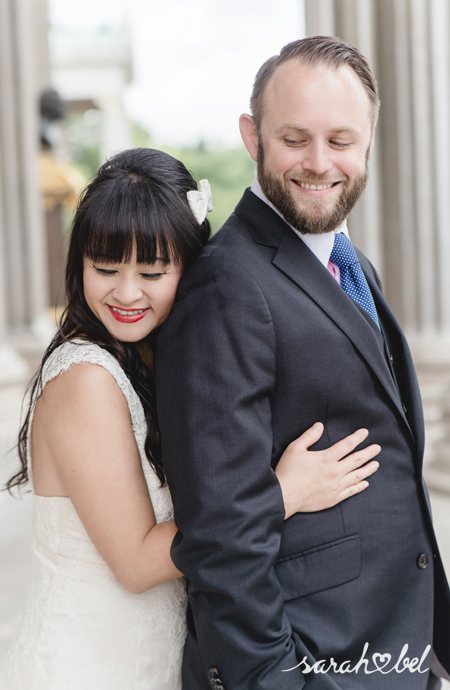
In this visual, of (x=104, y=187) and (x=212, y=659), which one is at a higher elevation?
(x=104, y=187)

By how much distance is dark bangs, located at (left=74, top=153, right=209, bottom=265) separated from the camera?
177 cm

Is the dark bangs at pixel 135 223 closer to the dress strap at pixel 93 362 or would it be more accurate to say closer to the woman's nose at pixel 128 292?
the woman's nose at pixel 128 292

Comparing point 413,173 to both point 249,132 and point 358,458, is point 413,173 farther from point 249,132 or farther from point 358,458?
point 358,458

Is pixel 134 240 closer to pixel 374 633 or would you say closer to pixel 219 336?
pixel 219 336

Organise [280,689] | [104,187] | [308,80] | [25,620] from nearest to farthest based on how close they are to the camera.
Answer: [280,689]
[308,80]
[104,187]
[25,620]

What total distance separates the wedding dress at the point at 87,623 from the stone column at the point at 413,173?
516 centimetres

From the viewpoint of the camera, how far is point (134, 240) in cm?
178

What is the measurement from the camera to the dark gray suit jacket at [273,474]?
1536mm

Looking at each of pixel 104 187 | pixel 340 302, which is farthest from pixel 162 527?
pixel 104 187

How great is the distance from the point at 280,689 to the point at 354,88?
1487 mm

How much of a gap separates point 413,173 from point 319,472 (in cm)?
594

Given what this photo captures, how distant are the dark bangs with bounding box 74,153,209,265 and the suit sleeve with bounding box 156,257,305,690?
24 centimetres

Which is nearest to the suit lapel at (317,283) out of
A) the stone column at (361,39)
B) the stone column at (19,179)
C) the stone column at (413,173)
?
the stone column at (413,173)

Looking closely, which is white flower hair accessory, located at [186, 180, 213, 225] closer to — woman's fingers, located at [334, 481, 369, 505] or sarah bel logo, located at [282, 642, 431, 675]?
woman's fingers, located at [334, 481, 369, 505]
